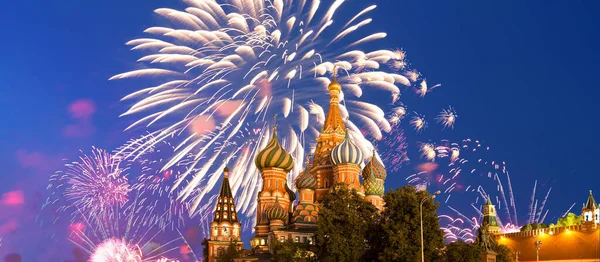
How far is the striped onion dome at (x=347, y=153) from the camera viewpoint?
54.9 meters

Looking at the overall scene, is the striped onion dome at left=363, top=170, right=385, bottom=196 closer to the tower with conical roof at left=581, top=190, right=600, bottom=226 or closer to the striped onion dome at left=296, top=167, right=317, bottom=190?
the striped onion dome at left=296, top=167, right=317, bottom=190

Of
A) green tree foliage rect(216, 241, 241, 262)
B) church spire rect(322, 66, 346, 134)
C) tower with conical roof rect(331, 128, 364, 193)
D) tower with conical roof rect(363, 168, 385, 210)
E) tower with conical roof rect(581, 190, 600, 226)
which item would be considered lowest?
green tree foliage rect(216, 241, 241, 262)

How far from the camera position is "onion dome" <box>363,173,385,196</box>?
5623cm

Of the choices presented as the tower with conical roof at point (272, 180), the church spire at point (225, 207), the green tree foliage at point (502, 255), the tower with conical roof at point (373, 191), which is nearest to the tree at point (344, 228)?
the green tree foliage at point (502, 255)

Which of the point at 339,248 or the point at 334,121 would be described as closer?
the point at 339,248

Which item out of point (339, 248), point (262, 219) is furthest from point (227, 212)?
point (339, 248)

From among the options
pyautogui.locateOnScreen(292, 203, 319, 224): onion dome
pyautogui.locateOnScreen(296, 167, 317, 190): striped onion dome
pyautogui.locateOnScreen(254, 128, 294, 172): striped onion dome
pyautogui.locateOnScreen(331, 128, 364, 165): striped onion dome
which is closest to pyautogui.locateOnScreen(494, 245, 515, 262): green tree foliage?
pyautogui.locateOnScreen(292, 203, 319, 224): onion dome

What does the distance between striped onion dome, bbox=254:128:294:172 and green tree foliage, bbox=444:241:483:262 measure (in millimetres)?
23783

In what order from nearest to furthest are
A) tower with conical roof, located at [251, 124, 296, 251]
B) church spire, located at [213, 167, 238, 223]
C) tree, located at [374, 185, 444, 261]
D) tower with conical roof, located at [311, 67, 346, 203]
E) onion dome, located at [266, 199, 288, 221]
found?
tree, located at [374, 185, 444, 261]
onion dome, located at [266, 199, 288, 221]
tower with conical roof, located at [251, 124, 296, 251]
tower with conical roof, located at [311, 67, 346, 203]
church spire, located at [213, 167, 238, 223]

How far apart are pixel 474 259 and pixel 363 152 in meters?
23.2

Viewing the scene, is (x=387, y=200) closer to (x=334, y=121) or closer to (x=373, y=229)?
(x=373, y=229)

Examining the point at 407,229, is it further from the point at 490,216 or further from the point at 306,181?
the point at 490,216

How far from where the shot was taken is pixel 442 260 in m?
36.2

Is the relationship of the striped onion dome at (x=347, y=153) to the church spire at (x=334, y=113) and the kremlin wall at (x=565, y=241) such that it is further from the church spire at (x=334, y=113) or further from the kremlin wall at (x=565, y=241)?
the kremlin wall at (x=565, y=241)
